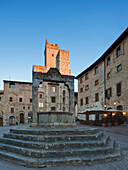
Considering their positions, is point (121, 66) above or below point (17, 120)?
above

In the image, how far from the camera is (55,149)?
4723mm

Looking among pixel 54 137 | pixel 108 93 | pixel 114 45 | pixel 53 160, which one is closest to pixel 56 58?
pixel 114 45

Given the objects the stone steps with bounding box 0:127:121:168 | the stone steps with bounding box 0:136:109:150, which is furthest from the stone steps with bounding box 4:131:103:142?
the stone steps with bounding box 0:136:109:150

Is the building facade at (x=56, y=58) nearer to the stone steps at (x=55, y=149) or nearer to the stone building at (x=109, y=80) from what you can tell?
the stone building at (x=109, y=80)

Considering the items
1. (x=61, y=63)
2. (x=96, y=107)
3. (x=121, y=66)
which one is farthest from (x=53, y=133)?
(x=61, y=63)

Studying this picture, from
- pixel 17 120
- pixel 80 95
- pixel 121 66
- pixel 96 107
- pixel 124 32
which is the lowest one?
pixel 17 120

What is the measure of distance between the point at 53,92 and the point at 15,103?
991 cm

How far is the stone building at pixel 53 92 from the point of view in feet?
24.9

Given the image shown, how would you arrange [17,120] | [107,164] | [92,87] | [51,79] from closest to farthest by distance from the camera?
[107,164]
[51,79]
[92,87]
[17,120]

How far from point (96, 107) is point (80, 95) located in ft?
23.6

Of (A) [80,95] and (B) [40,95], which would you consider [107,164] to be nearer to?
(A) [80,95]

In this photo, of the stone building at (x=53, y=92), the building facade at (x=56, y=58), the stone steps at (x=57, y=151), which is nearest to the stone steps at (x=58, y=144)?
the stone steps at (x=57, y=151)

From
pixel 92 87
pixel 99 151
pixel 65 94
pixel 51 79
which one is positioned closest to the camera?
pixel 99 151

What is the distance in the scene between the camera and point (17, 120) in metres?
29.7
